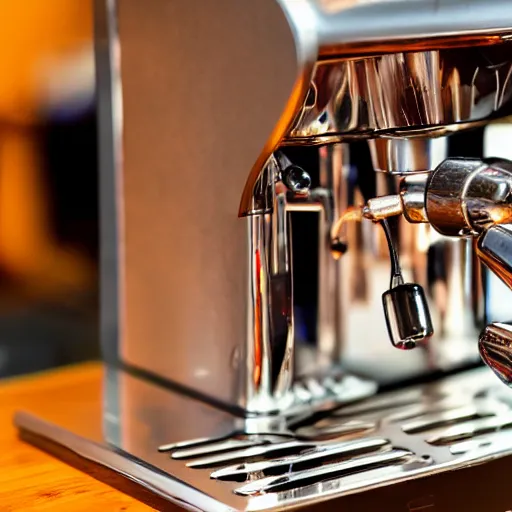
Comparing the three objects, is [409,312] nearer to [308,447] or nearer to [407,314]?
[407,314]

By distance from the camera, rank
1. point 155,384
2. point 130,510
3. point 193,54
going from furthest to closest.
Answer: point 155,384 < point 193,54 < point 130,510

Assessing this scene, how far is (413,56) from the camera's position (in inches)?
25.4

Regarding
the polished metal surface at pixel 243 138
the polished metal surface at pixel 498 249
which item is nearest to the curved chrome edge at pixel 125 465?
the polished metal surface at pixel 243 138

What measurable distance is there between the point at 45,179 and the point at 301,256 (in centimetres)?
34

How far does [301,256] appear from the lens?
0.78 meters

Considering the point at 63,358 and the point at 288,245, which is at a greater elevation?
the point at 288,245

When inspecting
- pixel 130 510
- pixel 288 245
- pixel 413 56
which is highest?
pixel 413 56

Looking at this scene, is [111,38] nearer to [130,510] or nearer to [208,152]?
[208,152]

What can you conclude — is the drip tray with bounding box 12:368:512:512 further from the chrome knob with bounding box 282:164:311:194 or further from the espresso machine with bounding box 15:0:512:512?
the chrome knob with bounding box 282:164:311:194

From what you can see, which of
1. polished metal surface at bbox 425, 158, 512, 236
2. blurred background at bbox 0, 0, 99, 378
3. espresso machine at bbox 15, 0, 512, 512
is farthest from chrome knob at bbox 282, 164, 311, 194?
blurred background at bbox 0, 0, 99, 378

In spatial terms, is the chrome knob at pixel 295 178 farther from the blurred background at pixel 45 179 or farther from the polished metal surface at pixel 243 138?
the blurred background at pixel 45 179

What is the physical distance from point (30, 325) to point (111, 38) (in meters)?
0.30

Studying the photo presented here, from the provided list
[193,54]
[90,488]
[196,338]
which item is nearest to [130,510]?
[90,488]

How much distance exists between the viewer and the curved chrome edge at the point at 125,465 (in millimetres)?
617
